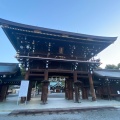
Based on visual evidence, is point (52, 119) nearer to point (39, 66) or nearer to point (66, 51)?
point (39, 66)

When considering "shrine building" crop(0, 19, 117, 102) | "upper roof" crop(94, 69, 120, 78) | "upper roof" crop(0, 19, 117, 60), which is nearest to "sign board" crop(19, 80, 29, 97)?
"shrine building" crop(0, 19, 117, 102)

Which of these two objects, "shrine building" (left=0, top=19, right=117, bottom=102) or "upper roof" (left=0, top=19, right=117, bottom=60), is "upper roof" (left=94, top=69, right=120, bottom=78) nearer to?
"shrine building" (left=0, top=19, right=117, bottom=102)

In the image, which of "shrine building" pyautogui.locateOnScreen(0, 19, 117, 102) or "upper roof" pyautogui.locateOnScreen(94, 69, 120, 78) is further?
"upper roof" pyautogui.locateOnScreen(94, 69, 120, 78)

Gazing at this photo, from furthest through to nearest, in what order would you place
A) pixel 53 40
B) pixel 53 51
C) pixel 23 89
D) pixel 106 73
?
1. pixel 106 73
2. pixel 53 51
3. pixel 53 40
4. pixel 23 89

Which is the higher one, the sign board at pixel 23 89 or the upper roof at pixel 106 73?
the upper roof at pixel 106 73

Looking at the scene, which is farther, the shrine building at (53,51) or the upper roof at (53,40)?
the shrine building at (53,51)

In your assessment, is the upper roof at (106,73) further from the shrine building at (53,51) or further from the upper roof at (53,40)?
the upper roof at (53,40)

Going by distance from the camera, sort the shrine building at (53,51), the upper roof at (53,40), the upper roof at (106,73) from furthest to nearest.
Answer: the upper roof at (106,73) → the shrine building at (53,51) → the upper roof at (53,40)


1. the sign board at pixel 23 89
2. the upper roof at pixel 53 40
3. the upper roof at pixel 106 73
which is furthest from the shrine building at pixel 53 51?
the upper roof at pixel 106 73

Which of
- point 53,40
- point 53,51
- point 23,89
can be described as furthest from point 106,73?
point 23,89

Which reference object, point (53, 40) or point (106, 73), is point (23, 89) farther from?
point (106, 73)

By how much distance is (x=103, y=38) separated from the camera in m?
12.3

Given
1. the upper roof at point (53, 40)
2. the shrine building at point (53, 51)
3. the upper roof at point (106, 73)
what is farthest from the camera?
the upper roof at point (106, 73)

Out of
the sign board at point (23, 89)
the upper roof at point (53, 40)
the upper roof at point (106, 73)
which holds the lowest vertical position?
the sign board at point (23, 89)
